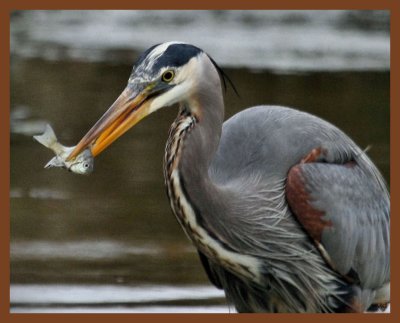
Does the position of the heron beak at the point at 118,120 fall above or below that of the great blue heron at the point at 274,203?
above

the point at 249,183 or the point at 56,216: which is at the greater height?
the point at 249,183

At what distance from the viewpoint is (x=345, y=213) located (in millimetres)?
4840

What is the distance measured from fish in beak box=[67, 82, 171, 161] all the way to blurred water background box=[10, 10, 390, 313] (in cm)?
141

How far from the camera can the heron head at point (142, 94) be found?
4.13 metres

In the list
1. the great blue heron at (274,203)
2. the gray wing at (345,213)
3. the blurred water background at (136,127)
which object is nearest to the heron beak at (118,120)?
the great blue heron at (274,203)

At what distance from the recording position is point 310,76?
32.6 feet

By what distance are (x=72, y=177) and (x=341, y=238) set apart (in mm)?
3079

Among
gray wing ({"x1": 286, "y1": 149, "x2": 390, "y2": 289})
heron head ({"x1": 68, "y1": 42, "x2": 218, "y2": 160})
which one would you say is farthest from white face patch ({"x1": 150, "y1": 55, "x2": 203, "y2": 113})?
gray wing ({"x1": 286, "y1": 149, "x2": 390, "y2": 289})

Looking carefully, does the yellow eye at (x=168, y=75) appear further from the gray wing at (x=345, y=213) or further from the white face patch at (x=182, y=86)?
the gray wing at (x=345, y=213)

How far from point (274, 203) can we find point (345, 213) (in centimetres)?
35

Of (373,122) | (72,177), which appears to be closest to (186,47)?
(72,177)

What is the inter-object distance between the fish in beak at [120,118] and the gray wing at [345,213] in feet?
2.87

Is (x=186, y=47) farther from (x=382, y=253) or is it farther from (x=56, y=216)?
(x=56, y=216)

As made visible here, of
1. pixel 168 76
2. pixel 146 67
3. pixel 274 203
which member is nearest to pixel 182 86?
pixel 168 76
